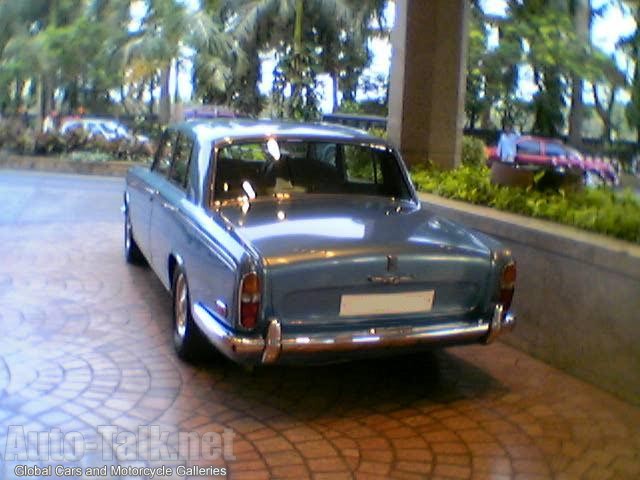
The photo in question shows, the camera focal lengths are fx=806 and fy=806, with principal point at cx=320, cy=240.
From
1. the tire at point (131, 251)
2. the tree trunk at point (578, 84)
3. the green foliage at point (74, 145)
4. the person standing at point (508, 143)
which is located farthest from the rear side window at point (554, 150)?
the green foliage at point (74, 145)

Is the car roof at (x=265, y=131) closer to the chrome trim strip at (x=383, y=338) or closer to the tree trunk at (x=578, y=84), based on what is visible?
the chrome trim strip at (x=383, y=338)

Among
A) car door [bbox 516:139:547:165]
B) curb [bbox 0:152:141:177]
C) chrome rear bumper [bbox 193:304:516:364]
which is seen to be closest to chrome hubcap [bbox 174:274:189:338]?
chrome rear bumper [bbox 193:304:516:364]

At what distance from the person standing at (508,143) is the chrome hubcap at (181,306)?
5.68 meters

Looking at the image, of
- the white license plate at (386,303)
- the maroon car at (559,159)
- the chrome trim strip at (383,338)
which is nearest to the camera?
the chrome trim strip at (383,338)

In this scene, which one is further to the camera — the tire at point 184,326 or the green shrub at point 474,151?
the green shrub at point 474,151

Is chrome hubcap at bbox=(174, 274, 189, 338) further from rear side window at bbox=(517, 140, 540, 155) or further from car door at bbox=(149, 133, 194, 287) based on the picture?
rear side window at bbox=(517, 140, 540, 155)

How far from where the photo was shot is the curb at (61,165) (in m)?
18.9

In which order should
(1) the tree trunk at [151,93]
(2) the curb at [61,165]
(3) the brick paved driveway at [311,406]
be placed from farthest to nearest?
1. (1) the tree trunk at [151,93]
2. (2) the curb at [61,165]
3. (3) the brick paved driveway at [311,406]

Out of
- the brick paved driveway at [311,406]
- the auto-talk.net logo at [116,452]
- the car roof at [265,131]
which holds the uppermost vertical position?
the car roof at [265,131]

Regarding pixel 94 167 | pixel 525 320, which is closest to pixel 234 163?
pixel 525 320

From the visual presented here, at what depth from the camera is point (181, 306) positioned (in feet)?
17.5

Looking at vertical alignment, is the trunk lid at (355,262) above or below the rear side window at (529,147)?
below

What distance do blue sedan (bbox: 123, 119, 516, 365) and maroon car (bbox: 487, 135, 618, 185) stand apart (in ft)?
7.00

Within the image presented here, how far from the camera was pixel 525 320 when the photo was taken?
5691 millimetres
